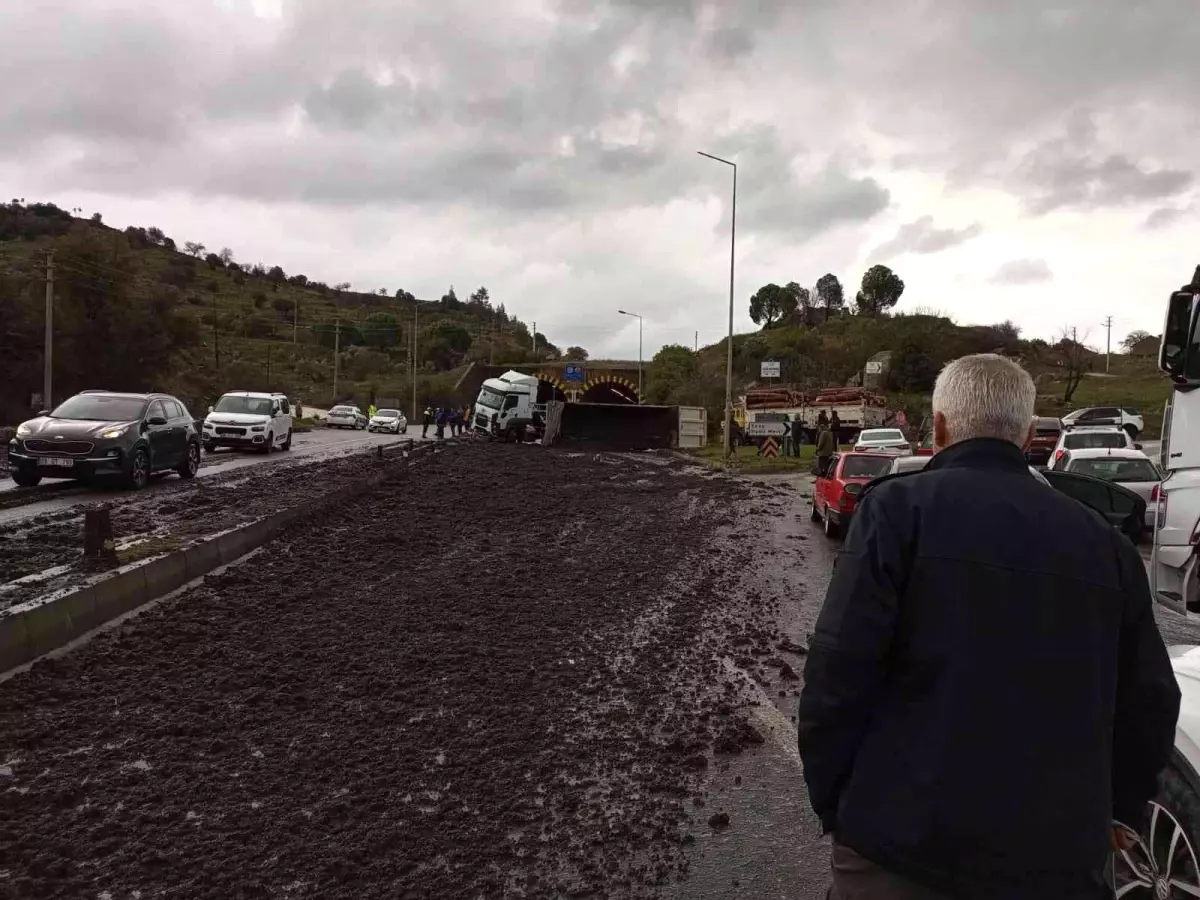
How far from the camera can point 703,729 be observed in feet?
18.4

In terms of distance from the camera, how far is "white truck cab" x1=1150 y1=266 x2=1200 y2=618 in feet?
22.0

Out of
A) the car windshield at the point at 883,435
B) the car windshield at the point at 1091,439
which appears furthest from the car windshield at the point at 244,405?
the car windshield at the point at 1091,439

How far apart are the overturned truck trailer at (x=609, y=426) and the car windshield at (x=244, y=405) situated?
13.3 meters

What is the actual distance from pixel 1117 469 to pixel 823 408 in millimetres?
35588

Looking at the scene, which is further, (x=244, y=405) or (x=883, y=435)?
(x=883, y=435)

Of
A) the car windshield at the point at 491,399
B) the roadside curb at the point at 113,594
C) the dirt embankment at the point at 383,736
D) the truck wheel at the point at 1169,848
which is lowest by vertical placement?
the dirt embankment at the point at 383,736

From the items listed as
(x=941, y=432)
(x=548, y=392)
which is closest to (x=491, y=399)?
(x=548, y=392)

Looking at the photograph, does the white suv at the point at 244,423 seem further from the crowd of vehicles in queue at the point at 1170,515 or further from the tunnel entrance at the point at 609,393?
the crowd of vehicles in queue at the point at 1170,515

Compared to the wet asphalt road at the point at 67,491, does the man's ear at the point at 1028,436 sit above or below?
above

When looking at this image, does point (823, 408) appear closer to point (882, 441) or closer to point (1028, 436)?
point (882, 441)

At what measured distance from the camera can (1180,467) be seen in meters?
7.56

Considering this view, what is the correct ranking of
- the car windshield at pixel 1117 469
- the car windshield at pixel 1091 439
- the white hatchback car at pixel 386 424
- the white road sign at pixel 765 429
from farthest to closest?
the white hatchback car at pixel 386 424 < the white road sign at pixel 765 429 < the car windshield at pixel 1091 439 < the car windshield at pixel 1117 469

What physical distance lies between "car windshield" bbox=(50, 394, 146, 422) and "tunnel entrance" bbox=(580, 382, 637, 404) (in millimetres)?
26756

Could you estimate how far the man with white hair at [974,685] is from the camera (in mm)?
2004
